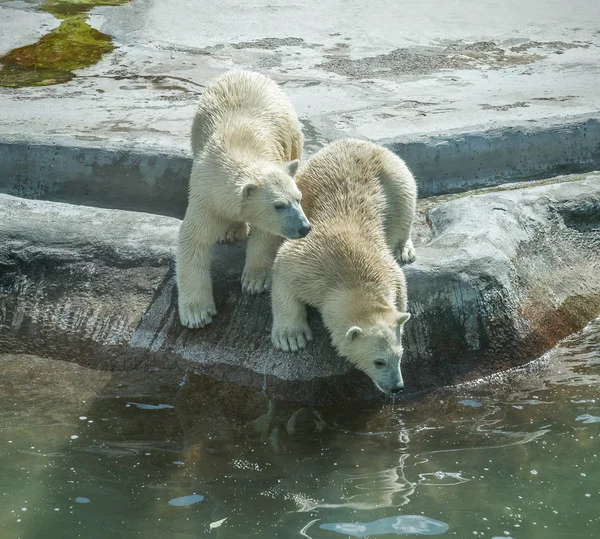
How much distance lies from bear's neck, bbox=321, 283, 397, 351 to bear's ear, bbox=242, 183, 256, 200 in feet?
1.92

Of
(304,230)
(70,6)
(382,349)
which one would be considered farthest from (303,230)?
(70,6)

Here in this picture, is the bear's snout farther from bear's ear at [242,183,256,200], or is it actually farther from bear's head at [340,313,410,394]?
bear's head at [340,313,410,394]

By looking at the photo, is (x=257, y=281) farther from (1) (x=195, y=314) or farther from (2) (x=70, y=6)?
(2) (x=70, y=6)

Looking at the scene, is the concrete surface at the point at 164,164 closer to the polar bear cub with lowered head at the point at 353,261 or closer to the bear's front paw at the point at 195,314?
the polar bear cub with lowered head at the point at 353,261

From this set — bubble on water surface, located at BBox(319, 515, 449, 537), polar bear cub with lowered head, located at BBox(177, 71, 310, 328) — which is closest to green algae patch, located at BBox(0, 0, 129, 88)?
polar bear cub with lowered head, located at BBox(177, 71, 310, 328)

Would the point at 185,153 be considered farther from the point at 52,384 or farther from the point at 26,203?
the point at 52,384

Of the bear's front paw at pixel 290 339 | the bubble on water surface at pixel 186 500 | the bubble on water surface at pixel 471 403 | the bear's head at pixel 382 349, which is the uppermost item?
the bear's head at pixel 382 349

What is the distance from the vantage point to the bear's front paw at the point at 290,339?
4223 mm

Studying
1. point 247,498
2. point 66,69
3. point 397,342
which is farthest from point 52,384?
point 66,69

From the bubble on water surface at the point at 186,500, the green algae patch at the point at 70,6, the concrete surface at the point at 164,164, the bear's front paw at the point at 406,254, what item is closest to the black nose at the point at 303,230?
the bear's front paw at the point at 406,254

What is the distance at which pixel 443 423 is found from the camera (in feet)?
13.3

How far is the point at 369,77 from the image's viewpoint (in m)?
8.34

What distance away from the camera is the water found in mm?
3303

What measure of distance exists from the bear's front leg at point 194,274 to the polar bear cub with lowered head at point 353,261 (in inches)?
13.8
